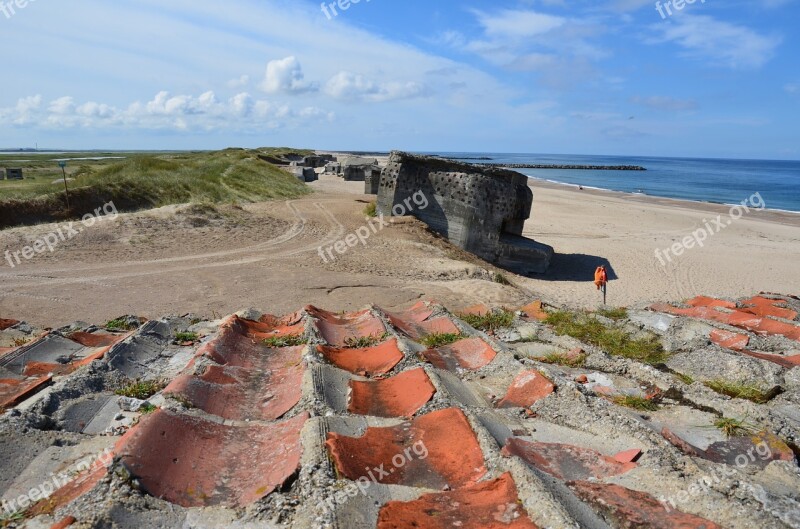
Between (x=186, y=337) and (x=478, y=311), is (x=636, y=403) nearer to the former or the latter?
(x=186, y=337)

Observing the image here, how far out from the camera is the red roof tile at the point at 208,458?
100 inches

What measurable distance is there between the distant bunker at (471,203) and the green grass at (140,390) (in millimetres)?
15851

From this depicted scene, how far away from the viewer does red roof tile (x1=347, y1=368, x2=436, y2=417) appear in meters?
3.60

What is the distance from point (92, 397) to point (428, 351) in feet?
9.25

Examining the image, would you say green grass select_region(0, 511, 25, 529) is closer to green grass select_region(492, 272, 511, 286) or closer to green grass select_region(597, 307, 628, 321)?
green grass select_region(597, 307, 628, 321)

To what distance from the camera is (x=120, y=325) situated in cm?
651

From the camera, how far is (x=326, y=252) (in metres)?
17.1

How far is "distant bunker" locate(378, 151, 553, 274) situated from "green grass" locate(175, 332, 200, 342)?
47.8 ft

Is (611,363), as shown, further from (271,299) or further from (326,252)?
(326,252)

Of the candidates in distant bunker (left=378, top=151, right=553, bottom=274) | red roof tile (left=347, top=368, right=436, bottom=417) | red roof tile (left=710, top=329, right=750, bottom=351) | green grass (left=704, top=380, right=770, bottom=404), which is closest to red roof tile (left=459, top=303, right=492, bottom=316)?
red roof tile (left=710, top=329, right=750, bottom=351)

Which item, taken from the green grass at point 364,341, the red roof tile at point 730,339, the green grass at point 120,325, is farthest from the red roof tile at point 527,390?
the green grass at point 120,325

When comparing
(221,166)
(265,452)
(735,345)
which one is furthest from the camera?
(221,166)

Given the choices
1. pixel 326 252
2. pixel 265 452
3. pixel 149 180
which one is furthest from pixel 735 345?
pixel 149 180

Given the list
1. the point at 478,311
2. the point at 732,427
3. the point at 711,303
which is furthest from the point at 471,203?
the point at 732,427
